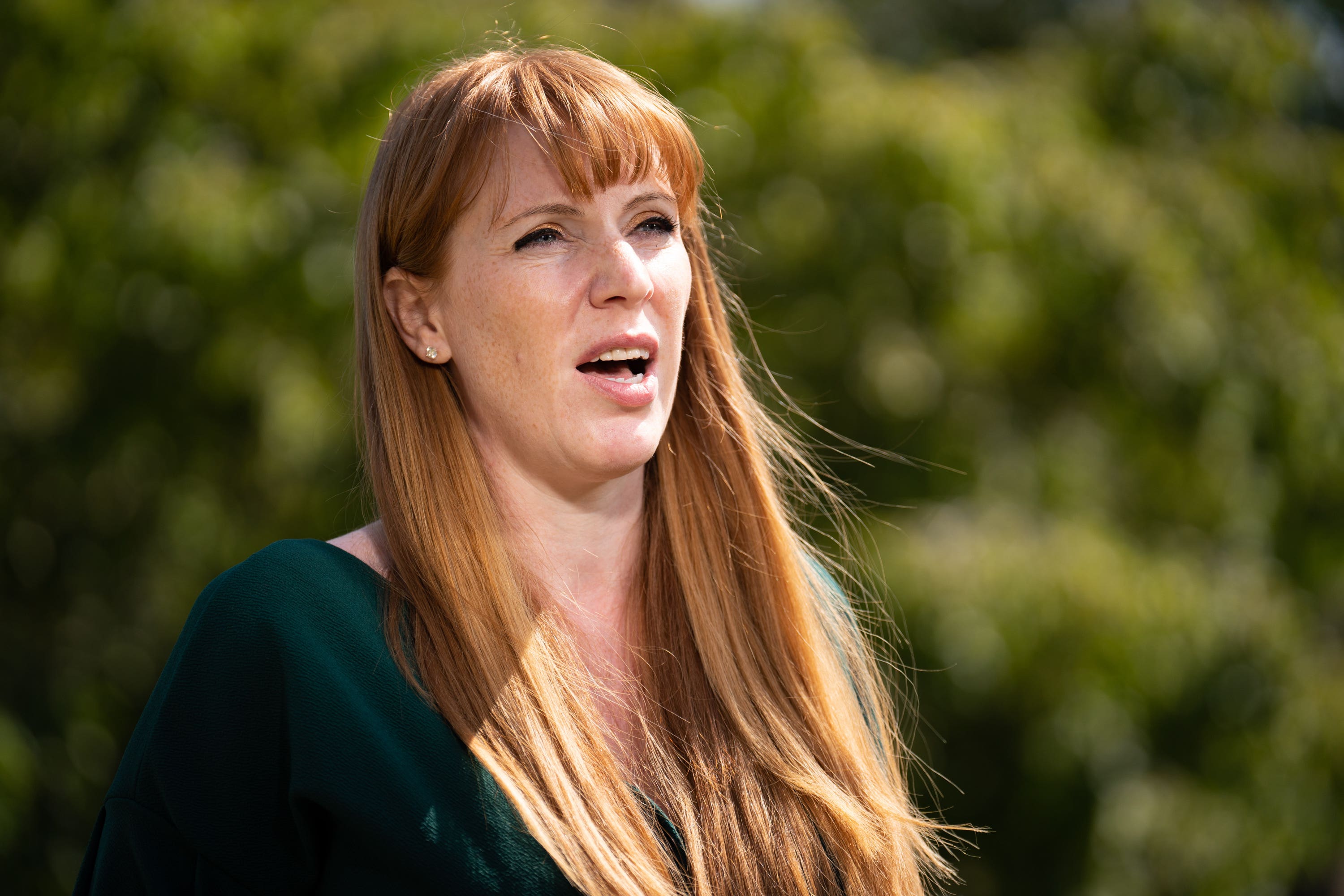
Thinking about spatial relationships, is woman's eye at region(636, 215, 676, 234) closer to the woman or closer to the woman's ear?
the woman

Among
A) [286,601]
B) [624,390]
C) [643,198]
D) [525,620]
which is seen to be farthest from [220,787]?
[643,198]

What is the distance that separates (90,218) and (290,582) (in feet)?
7.43

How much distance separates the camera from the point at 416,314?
1642mm

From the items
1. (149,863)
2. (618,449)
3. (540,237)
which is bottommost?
(149,863)

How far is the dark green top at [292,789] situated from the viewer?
1.37 m

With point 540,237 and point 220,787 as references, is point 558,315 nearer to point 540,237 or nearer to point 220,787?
point 540,237

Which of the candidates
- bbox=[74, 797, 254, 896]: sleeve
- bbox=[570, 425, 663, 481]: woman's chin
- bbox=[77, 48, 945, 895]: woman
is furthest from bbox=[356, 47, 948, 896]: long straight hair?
bbox=[74, 797, 254, 896]: sleeve

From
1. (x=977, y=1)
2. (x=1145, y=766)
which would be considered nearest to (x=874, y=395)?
(x=1145, y=766)

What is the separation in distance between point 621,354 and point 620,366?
36mm

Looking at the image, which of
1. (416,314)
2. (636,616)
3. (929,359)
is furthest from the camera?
(929,359)

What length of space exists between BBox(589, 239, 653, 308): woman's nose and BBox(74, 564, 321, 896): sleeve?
1.82ft

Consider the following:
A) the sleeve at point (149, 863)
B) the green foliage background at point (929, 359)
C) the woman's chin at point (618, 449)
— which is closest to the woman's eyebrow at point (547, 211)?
the woman's chin at point (618, 449)

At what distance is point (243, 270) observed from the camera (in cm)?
330

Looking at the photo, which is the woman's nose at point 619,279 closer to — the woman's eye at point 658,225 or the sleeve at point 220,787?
the woman's eye at point 658,225
